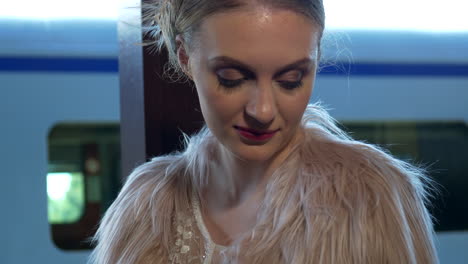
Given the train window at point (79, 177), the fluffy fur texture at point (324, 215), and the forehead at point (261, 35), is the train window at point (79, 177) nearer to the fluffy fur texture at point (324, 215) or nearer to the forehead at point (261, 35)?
the fluffy fur texture at point (324, 215)

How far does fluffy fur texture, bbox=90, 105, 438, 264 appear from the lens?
907 mm

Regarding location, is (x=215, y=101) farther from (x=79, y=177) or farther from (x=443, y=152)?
(x=443, y=152)

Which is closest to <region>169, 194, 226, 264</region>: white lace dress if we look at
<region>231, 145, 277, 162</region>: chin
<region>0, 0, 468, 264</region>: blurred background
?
<region>231, 145, 277, 162</region>: chin

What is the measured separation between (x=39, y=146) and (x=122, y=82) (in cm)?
190

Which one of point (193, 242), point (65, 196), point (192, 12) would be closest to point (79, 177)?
point (65, 196)

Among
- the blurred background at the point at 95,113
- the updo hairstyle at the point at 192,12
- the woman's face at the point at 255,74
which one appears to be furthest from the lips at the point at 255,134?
the blurred background at the point at 95,113

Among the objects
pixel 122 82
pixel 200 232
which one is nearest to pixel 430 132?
pixel 122 82

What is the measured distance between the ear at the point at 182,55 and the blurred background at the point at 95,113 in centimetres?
189

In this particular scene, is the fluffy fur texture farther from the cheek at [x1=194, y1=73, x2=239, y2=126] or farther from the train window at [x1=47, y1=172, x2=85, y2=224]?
the train window at [x1=47, y1=172, x2=85, y2=224]

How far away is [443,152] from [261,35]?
319cm

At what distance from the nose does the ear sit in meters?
0.16

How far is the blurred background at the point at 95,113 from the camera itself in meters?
3.17

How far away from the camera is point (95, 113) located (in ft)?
10.8

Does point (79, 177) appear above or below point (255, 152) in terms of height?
below
